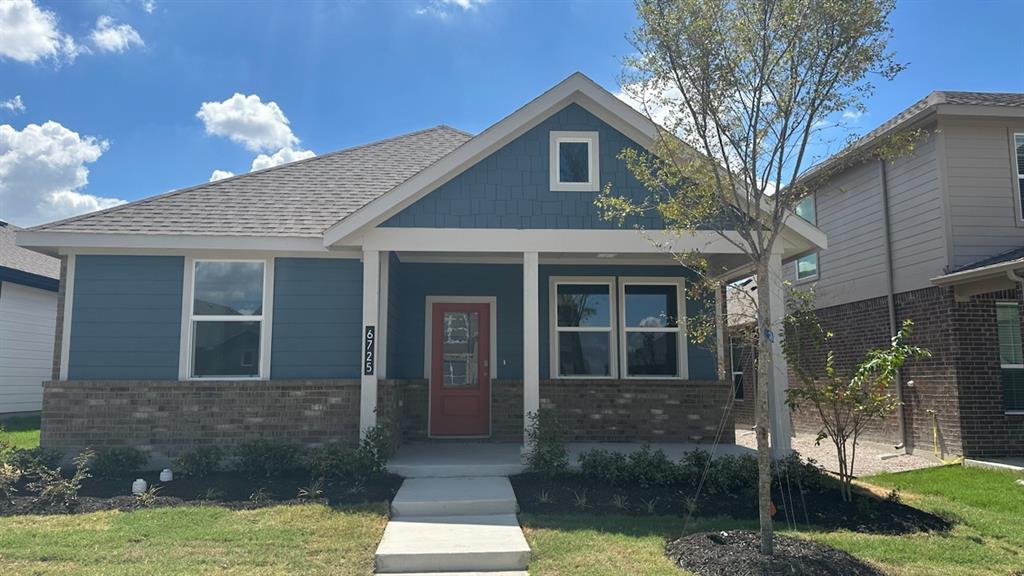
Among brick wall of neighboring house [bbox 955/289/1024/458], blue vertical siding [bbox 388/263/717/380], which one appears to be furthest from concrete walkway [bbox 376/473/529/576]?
brick wall of neighboring house [bbox 955/289/1024/458]

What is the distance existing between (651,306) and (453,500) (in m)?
5.34

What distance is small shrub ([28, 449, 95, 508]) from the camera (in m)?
7.15

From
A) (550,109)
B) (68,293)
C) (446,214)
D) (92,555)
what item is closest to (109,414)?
(68,293)

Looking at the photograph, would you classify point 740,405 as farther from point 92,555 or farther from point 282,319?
point 92,555

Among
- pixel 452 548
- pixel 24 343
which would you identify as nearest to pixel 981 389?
pixel 452 548

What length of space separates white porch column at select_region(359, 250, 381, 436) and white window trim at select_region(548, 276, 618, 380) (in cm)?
321

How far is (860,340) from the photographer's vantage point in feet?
41.8

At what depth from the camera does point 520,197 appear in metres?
9.11

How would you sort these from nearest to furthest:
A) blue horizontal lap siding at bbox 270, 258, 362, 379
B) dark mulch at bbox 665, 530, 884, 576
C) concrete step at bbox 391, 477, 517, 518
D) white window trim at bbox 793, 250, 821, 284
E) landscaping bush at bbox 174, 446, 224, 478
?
1. dark mulch at bbox 665, 530, 884, 576
2. concrete step at bbox 391, 477, 517, 518
3. landscaping bush at bbox 174, 446, 224, 478
4. blue horizontal lap siding at bbox 270, 258, 362, 379
5. white window trim at bbox 793, 250, 821, 284

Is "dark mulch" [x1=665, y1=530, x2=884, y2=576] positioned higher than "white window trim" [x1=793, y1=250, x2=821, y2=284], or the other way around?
"white window trim" [x1=793, y1=250, x2=821, y2=284]

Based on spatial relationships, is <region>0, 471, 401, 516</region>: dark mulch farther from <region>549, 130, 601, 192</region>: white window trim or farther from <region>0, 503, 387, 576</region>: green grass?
<region>549, 130, 601, 192</region>: white window trim

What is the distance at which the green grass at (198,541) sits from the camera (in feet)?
17.7

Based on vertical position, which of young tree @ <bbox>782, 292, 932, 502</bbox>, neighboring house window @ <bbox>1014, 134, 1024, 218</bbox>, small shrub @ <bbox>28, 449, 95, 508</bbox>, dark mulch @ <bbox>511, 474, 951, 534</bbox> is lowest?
dark mulch @ <bbox>511, 474, 951, 534</bbox>

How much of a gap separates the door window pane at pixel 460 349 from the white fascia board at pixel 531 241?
7.89ft
